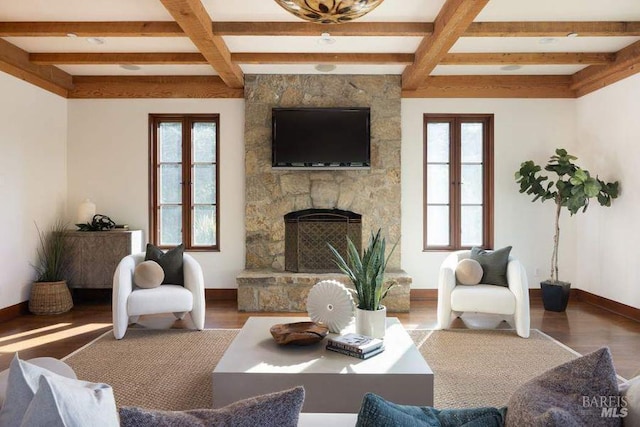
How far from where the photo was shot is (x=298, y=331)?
2.75 meters

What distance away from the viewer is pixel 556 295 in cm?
500

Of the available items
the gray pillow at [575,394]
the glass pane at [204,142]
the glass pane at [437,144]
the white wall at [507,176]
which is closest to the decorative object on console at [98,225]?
the glass pane at [204,142]

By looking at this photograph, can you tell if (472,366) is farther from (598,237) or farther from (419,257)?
(598,237)

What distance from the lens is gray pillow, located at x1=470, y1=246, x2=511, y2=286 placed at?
432 centimetres

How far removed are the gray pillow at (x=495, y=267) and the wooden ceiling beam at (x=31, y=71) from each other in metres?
5.04

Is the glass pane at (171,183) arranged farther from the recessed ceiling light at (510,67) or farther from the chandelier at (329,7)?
the chandelier at (329,7)

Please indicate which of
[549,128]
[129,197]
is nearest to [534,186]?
[549,128]

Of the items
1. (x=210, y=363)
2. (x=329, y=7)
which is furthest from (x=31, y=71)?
(x=329, y=7)

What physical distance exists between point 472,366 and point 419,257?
240 centimetres

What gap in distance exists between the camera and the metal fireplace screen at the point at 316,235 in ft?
17.7

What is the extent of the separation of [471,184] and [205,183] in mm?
3388

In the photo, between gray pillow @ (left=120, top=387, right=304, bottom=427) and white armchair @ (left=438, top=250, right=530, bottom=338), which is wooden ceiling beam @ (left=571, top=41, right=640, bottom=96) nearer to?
white armchair @ (left=438, top=250, right=530, bottom=338)

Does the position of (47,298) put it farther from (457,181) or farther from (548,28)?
(548,28)

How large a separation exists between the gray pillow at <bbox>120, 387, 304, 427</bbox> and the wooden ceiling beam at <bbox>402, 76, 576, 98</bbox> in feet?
16.9
